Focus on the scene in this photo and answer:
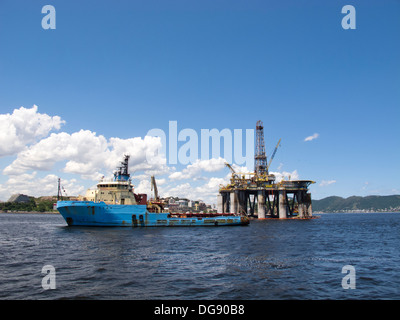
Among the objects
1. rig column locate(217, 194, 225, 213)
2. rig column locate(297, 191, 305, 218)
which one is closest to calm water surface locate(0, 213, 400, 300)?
rig column locate(297, 191, 305, 218)

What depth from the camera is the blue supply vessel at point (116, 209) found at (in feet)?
200

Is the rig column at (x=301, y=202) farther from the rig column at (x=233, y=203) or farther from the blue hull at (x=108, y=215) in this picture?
the blue hull at (x=108, y=215)

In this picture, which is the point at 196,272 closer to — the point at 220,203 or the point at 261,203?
the point at 261,203

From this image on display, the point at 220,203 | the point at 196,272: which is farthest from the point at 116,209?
the point at 220,203

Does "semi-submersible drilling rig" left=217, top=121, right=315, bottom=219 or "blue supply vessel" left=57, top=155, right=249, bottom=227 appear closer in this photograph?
"blue supply vessel" left=57, top=155, right=249, bottom=227

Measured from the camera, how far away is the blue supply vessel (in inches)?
2399

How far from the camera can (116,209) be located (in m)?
61.9

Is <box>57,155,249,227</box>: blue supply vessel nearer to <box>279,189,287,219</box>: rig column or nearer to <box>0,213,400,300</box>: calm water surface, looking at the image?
<box>0,213,400,300</box>: calm water surface

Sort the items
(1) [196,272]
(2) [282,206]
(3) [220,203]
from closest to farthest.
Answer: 1. (1) [196,272]
2. (2) [282,206]
3. (3) [220,203]

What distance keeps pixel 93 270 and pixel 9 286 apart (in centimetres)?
617

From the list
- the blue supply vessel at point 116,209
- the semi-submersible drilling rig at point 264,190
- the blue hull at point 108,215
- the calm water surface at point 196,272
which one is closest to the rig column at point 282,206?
the semi-submersible drilling rig at point 264,190

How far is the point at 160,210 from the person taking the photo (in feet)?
243

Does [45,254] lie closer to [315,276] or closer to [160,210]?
[315,276]
